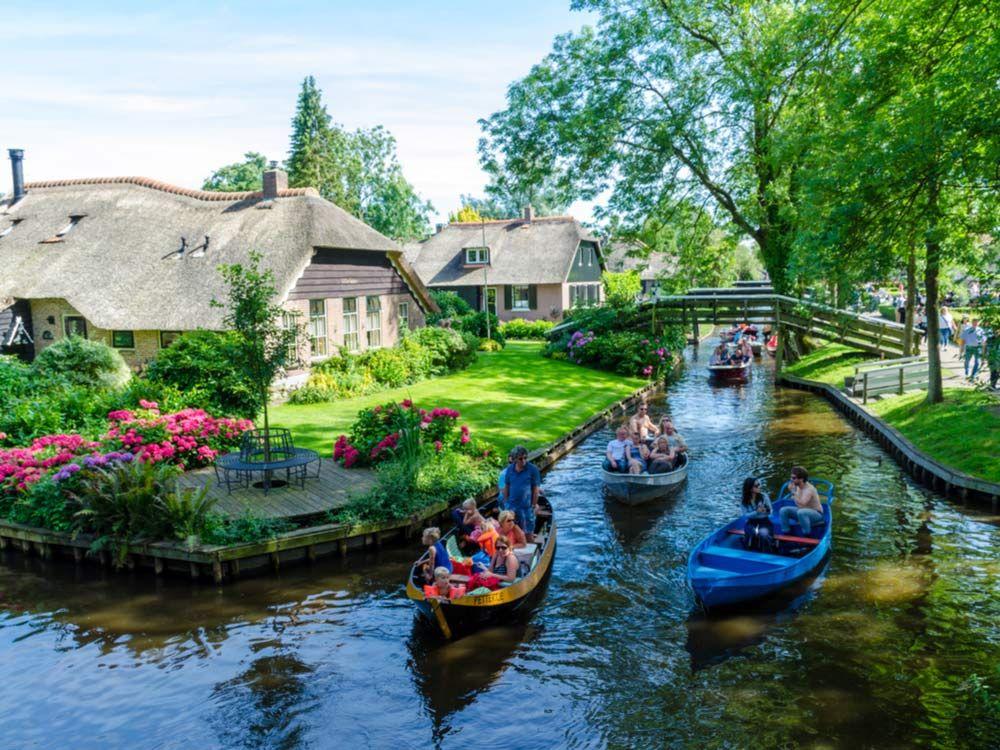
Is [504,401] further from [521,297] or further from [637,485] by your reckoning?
[521,297]

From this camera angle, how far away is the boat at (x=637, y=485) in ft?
59.0

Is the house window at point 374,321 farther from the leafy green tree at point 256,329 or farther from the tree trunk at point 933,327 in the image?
the tree trunk at point 933,327

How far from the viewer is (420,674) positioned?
11023 mm

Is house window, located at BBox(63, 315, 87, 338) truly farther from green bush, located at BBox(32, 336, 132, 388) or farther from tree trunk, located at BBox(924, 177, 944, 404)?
tree trunk, located at BBox(924, 177, 944, 404)

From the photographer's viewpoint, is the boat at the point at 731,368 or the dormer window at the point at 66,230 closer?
the dormer window at the point at 66,230

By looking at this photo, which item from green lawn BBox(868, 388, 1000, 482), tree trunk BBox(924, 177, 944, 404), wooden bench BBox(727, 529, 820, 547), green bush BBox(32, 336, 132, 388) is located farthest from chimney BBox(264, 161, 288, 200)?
wooden bench BBox(727, 529, 820, 547)

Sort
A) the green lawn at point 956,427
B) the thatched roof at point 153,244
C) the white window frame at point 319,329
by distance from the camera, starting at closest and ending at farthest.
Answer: the green lawn at point 956,427 → the thatched roof at point 153,244 → the white window frame at point 319,329

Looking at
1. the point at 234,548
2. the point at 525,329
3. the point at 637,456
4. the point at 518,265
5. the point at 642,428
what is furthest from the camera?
the point at 518,265

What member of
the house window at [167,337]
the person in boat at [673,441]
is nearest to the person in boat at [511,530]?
the person in boat at [673,441]

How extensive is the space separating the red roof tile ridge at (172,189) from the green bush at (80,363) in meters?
10.3

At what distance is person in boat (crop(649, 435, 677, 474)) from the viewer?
1859cm

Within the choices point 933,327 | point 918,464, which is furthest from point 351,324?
point 918,464

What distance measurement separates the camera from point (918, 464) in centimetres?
1964

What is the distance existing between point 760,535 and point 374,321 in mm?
21891
